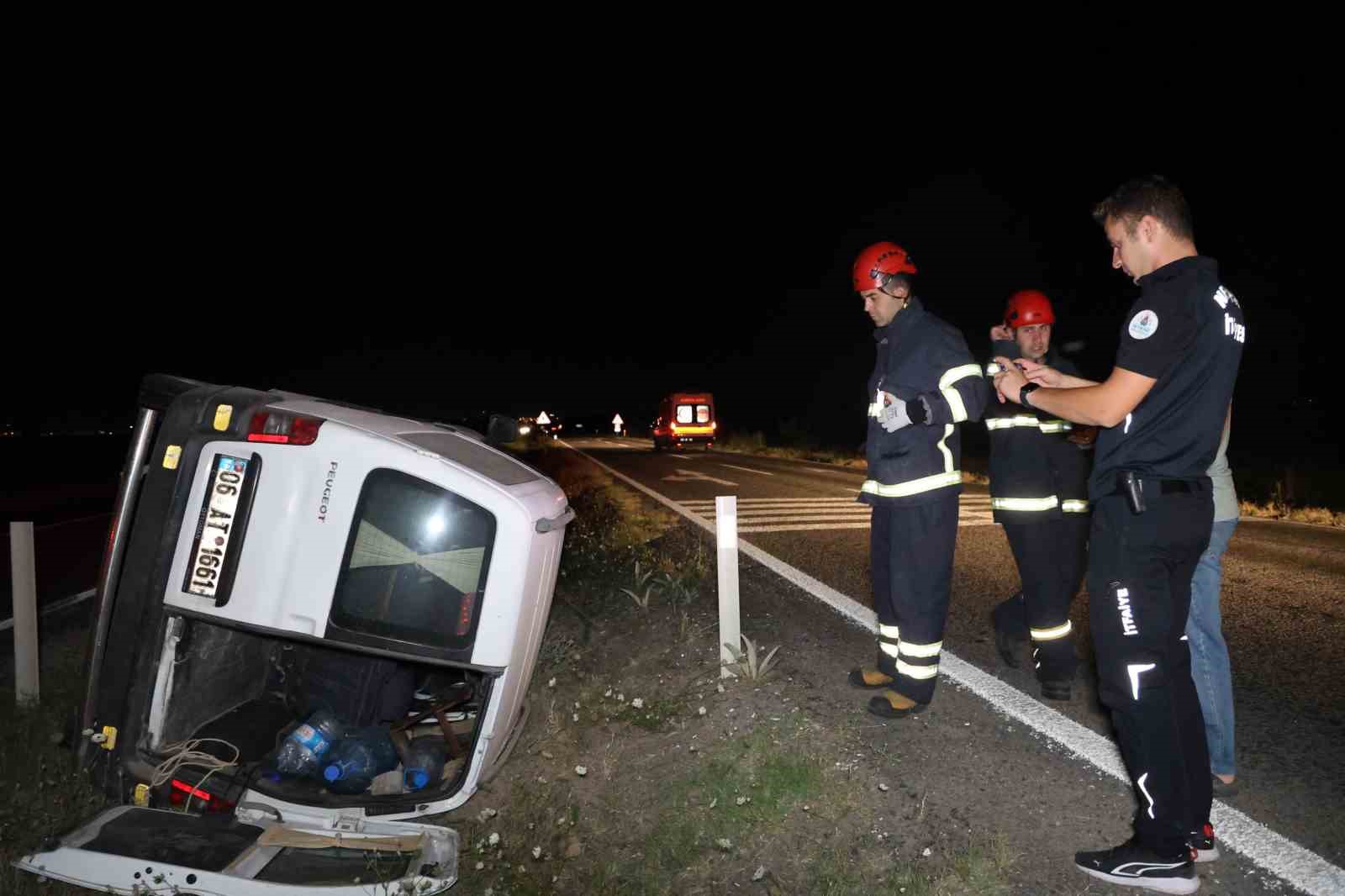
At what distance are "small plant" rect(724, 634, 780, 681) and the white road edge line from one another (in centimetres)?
91

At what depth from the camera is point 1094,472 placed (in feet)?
8.77

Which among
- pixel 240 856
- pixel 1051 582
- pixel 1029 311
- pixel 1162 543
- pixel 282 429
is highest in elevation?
pixel 1029 311

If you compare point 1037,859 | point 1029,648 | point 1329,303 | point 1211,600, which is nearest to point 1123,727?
point 1037,859

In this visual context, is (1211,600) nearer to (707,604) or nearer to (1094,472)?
(1094,472)

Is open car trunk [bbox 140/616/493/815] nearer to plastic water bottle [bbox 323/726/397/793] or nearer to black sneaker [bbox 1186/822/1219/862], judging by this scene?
plastic water bottle [bbox 323/726/397/793]

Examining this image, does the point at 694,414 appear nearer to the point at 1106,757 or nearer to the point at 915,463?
the point at 915,463

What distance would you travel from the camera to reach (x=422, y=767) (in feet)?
11.9

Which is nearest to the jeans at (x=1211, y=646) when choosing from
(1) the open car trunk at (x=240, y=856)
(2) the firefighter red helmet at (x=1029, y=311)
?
(2) the firefighter red helmet at (x=1029, y=311)

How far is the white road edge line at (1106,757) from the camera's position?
8.26 feet

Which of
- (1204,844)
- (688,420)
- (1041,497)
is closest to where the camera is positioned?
(1204,844)

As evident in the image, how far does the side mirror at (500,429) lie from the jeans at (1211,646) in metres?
3.02

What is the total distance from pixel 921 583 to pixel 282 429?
2.63 m

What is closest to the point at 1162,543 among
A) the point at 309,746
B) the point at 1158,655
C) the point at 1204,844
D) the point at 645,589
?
the point at 1158,655

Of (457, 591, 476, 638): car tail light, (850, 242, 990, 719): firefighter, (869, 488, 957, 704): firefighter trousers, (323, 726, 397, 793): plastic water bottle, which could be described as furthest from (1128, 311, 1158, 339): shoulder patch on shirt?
(323, 726, 397, 793): plastic water bottle
